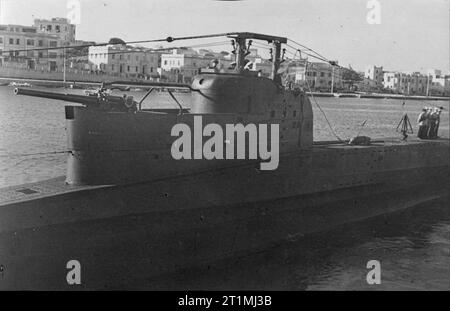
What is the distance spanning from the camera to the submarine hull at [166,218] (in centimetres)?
1202

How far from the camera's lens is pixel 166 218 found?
14.0 m

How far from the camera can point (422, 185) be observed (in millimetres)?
25219

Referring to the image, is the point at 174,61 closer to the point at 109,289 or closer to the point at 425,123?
the point at 425,123

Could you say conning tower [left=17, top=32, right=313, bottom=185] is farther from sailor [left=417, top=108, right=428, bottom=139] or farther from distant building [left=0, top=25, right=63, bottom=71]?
distant building [left=0, top=25, right=63, bottom=71]

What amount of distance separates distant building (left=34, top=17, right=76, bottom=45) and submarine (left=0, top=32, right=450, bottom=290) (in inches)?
3026

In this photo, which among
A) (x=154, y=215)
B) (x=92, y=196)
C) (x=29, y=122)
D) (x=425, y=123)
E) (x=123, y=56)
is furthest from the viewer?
(x=123, y=56)

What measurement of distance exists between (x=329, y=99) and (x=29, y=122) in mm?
85617

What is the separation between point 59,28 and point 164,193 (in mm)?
90046

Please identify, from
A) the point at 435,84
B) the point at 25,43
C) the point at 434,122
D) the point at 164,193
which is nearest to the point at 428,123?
the point at 434,122

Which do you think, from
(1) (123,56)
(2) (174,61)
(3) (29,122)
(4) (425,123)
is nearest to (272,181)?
(4) (425,123)

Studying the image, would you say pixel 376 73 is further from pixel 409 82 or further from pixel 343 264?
pixel 343 264

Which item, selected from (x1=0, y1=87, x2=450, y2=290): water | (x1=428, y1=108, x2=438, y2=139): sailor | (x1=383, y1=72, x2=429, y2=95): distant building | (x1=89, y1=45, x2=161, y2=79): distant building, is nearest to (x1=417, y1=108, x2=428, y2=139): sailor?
(x1=428, y1=108, x2=438, y2=139): sailor

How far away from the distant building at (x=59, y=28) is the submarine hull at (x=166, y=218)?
254ft
